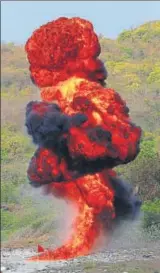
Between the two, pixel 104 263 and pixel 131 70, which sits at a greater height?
pixel 104 263

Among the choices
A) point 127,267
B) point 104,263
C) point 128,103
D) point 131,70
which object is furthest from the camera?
point 131,70

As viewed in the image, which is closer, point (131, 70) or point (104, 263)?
point (104, 263)

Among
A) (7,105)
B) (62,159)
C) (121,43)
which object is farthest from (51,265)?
(121,43)

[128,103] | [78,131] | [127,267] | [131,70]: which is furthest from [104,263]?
[131,70]

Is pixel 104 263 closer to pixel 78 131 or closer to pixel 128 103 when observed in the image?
pixel 78 131

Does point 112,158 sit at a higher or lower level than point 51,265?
higher

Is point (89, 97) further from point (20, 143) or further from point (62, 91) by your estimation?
point (20, 143)
